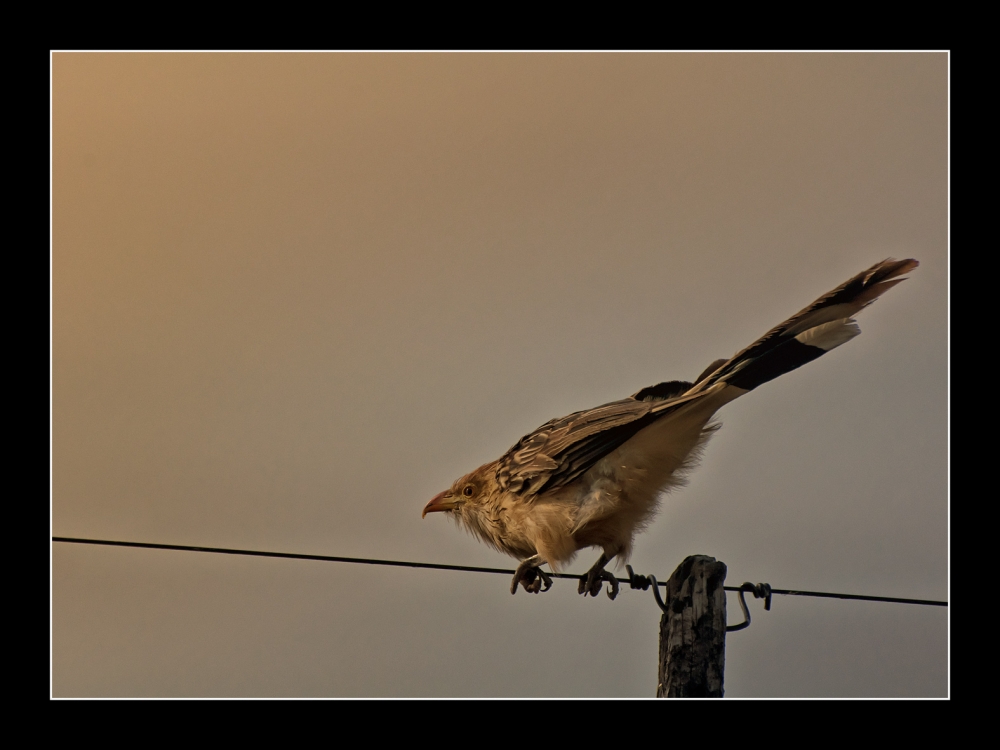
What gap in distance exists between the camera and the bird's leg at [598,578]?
198 inches

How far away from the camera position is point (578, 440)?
4949mm

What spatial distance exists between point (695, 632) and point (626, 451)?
1230mm

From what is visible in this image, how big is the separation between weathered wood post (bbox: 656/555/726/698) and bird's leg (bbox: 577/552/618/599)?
104 cm

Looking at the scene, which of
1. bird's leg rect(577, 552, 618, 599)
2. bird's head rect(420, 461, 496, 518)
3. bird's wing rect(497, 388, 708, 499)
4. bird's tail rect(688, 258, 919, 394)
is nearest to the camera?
bird's tail rect(688, 258, 919, 394)

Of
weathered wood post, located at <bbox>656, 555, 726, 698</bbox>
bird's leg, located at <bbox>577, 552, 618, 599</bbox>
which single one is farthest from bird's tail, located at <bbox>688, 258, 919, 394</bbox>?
bird's leg, located at <bbox>577, 552, 618, 599</bbox>

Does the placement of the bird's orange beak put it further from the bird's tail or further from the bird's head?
Answer: the bird's tail

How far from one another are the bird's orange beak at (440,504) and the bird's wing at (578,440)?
0.66 metres

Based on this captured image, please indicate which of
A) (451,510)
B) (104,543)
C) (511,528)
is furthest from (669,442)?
(104,543)

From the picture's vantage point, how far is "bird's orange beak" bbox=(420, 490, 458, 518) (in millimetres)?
5941

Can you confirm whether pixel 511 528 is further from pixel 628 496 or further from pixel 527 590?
pixel 628 496

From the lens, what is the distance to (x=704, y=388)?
4.61m

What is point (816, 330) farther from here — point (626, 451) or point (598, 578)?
point (598, 578)

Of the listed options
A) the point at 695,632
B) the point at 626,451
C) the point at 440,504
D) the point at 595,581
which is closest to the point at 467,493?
the point at 440,504

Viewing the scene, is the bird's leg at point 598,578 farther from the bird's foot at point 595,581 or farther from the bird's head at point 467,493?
the bird's head at point 467,493
